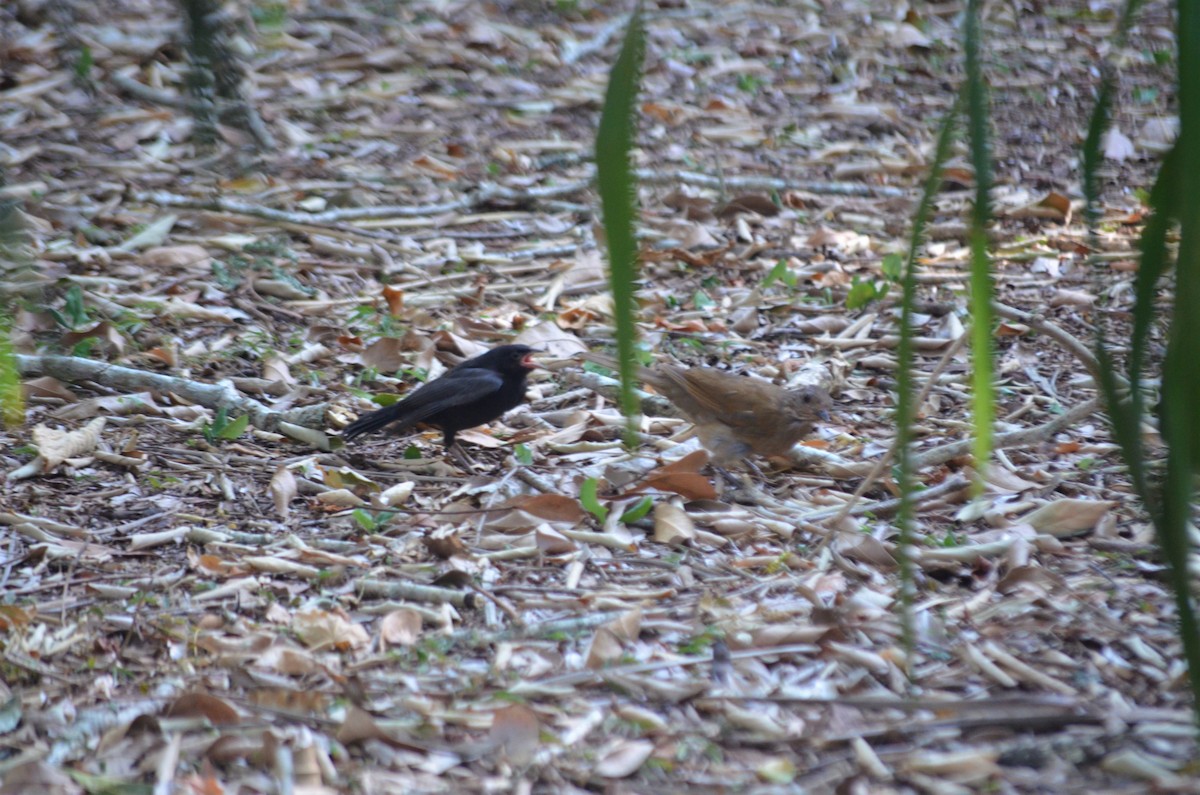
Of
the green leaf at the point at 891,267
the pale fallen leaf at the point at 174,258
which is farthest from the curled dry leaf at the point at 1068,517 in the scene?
the pale fallen leaf at the point at 174,258

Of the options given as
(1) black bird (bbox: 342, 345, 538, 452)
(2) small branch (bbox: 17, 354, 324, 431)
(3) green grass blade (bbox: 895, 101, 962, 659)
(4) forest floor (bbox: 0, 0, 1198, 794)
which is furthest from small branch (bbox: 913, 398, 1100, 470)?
(3) green grass blade (bbox: 895, 101, 962, 659)

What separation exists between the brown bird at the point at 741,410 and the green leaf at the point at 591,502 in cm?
63

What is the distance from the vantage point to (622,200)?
1.25 m

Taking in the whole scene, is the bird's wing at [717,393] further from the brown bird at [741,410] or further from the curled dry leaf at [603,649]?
the curled dry leaf at [603,649]

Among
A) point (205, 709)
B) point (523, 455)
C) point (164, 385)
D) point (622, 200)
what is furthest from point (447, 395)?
point (622, 200)

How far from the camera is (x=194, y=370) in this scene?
186 inches

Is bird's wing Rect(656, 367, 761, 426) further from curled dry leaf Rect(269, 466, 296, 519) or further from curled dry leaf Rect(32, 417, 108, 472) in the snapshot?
curled dry leaf Rect(32, 417, 108, 472)

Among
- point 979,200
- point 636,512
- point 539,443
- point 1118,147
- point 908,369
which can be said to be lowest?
point 539,443

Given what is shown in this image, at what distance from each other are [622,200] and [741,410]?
2.97 meters

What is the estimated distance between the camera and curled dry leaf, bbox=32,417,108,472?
152 inches

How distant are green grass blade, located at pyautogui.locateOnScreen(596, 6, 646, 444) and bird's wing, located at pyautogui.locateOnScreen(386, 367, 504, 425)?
298cm

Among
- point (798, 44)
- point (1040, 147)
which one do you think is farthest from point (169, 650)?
point (798, 44)

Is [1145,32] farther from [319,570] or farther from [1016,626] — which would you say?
[319,570]

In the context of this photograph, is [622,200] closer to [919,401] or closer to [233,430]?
[919,401]
